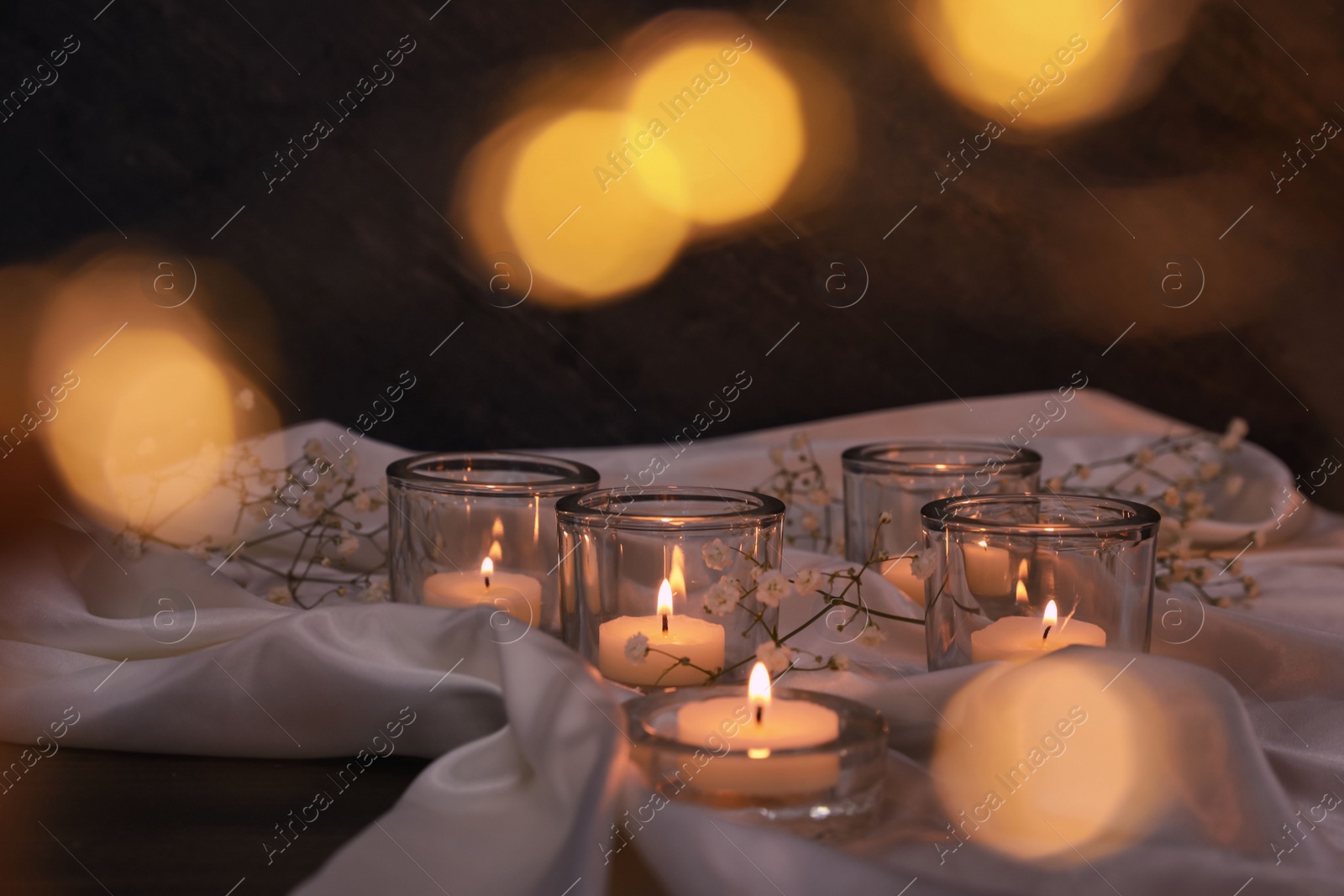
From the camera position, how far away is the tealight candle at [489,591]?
98 cm

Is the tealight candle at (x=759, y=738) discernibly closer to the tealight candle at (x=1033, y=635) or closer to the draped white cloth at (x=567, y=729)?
the draped white cloth at (x=567, y=729)

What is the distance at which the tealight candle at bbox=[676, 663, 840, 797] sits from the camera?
2.09 ft

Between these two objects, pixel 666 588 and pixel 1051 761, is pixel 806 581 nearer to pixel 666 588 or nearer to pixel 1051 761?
pixel 666 588

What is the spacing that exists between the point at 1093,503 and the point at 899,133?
35.6 inches

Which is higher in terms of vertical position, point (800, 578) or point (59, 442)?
point (59, 442)

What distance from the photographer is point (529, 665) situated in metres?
0.73

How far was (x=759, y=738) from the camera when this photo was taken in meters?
0.65

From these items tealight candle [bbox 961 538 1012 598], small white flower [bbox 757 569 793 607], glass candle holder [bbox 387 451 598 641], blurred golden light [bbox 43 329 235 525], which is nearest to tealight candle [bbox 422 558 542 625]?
glass candle holder [bbox 387 451 598 641]

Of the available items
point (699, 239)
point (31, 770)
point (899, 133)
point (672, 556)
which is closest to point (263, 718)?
point (31, 770)

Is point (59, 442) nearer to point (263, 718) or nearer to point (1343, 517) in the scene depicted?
point (263, 718)

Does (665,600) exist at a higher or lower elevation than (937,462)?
higher

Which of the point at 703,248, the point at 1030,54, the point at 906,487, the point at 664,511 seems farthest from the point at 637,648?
the point at 1030,54

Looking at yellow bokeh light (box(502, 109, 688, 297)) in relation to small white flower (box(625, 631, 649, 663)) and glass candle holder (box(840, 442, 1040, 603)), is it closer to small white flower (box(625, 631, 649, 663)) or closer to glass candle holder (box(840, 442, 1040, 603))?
glass candle holder (box(840, 442, 1040, 603))

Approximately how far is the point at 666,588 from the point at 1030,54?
109cm
